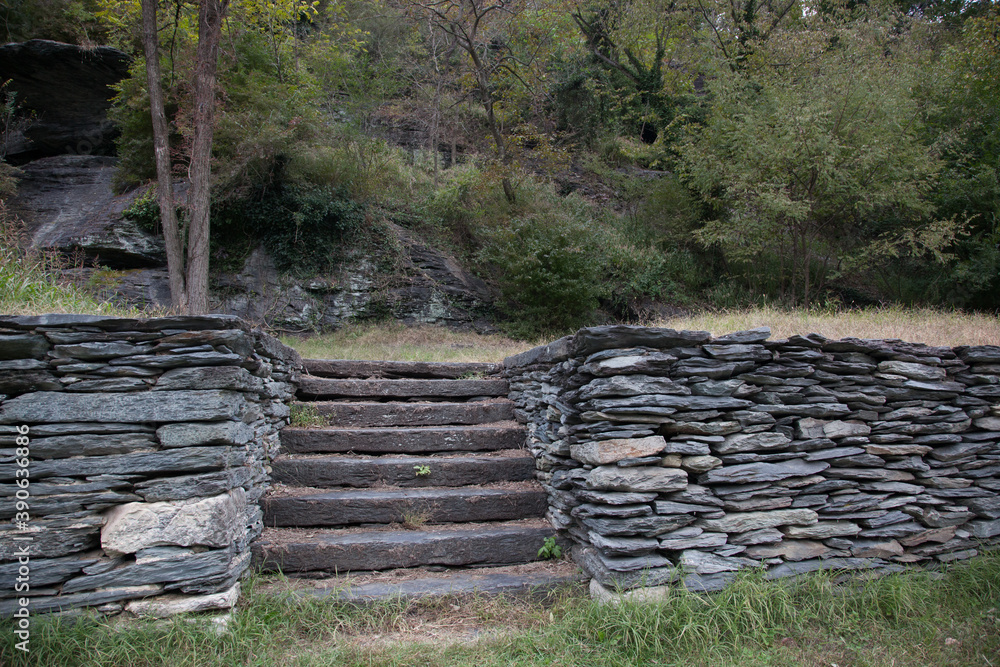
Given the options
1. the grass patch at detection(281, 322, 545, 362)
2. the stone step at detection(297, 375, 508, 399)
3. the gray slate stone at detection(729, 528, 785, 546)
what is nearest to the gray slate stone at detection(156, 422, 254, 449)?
the stone step at detection(297, 375, 508, 399)

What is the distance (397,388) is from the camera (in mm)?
4816

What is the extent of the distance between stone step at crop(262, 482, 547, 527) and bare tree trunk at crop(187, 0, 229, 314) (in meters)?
4.25

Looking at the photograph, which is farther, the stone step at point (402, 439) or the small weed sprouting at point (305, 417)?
the small weed sprouting at point (305, 417)

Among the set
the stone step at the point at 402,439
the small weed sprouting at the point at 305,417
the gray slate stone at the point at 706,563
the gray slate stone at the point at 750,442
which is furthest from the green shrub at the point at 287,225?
the gray slate stone at the point at 706,563

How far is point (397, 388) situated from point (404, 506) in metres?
1.44

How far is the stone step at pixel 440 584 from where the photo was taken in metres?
2.93

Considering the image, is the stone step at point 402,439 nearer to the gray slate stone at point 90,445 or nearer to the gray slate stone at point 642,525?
the gray slate stone at point 90,445

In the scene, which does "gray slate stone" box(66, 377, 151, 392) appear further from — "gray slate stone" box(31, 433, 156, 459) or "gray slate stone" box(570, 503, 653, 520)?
"gray slate stone" box(570, 503, 653, 520)

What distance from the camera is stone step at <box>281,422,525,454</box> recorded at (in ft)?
13.3

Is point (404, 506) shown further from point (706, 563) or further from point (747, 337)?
point (747, 337)

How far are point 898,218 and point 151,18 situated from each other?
11643 mm

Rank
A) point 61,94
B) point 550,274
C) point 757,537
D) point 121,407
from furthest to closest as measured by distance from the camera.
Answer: point 61,94 → point 550,274 → point 757,537 → point 121,407

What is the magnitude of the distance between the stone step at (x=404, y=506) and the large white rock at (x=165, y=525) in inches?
28.0

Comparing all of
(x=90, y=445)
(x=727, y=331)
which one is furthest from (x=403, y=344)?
(x=90, y=445)
